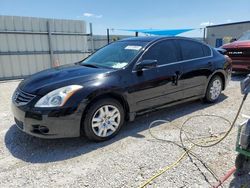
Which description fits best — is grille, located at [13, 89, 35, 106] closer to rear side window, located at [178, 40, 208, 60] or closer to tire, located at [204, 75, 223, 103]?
rear side window, located at [178, 40, 208, 60]

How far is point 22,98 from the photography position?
10.2 ft

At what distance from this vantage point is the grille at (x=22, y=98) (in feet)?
9.89

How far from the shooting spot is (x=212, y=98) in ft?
16.3

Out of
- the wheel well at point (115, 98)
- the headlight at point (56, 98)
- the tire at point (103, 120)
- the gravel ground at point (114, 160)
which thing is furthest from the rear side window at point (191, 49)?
the headlight at point (56, 98)

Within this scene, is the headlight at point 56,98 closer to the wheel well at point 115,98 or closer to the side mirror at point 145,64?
the wheel well at point 115,98

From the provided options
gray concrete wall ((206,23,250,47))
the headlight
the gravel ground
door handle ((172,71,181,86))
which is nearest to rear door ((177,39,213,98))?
door handle ((172,71,181,86))

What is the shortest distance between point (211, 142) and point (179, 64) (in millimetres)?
1574

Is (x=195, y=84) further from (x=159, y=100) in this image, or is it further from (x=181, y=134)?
(x=181, y=134)

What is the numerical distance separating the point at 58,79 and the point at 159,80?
1.66m

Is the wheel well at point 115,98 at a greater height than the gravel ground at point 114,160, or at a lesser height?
greater

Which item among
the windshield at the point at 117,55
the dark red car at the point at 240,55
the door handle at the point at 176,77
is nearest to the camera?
the windshield at the point at 117,55

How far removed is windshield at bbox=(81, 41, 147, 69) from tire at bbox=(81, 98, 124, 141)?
2.23 ft

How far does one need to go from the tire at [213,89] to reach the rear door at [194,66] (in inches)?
7.6

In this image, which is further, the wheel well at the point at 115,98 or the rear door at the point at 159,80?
the rear door at the point at 159,80
